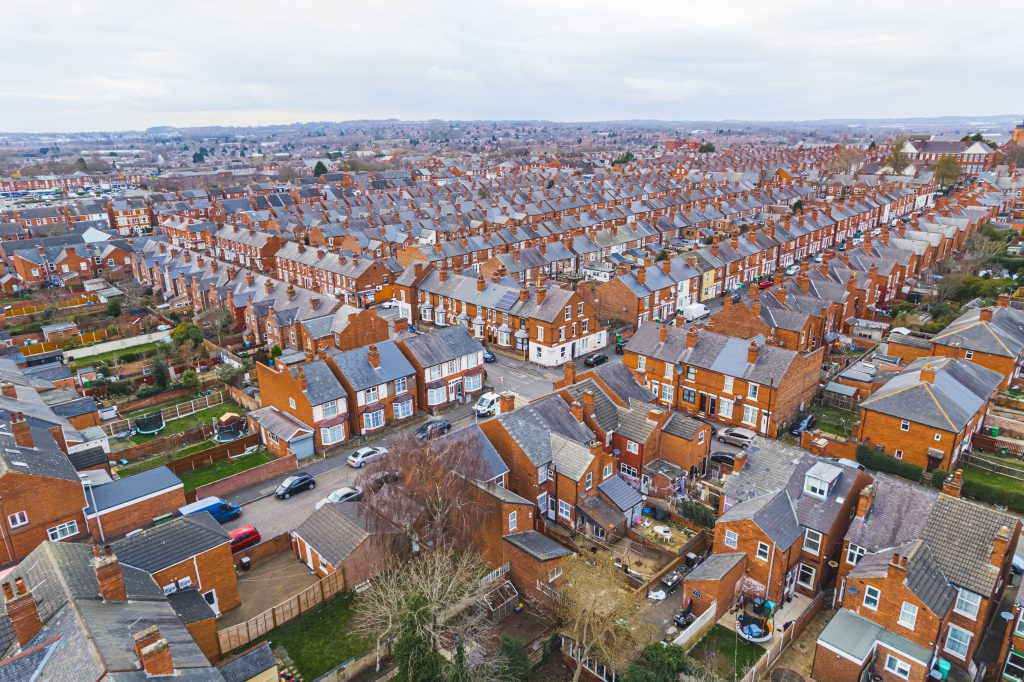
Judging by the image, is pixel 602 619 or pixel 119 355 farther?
pixel 119 355

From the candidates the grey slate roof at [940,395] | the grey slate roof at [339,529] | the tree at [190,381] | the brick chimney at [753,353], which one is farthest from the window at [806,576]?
the tree at [190,381]

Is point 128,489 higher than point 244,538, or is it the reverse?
point 128,489

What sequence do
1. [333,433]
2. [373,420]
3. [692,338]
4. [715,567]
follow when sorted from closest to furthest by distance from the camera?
1. [715,567]
2. [333,433]
3. [373,420]
4. [692,338]

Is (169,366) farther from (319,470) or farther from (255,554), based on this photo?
(255,554)

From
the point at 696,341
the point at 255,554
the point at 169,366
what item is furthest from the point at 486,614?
the point at 169,366

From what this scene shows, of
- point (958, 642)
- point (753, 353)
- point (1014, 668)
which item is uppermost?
point (753, 353)

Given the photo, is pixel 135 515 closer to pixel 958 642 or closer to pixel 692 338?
pixel 692 338

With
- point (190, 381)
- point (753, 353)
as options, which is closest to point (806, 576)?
point (753, 353)

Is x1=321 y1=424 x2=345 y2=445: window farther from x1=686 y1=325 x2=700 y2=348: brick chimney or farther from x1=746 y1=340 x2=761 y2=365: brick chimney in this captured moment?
x1=746 y1=340 x2=761 y2=365: brick chimney
